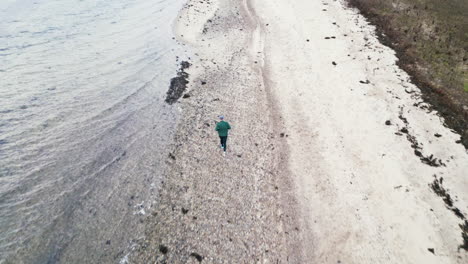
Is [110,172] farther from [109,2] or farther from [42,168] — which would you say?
[109,2]

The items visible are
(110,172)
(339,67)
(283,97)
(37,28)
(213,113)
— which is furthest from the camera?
(37,28)

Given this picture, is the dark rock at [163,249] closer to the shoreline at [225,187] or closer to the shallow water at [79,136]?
the shoreline at [225,187]

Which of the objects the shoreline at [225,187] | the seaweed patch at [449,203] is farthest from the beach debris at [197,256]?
the seaweed patch at [449,203]

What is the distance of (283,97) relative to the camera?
22.2 m

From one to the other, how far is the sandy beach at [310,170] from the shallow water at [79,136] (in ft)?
6.19

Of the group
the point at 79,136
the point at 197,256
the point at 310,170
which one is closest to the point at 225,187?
the point at 197,256

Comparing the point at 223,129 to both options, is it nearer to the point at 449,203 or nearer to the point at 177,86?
the point at 177,86

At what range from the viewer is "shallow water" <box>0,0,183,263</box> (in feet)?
42.6

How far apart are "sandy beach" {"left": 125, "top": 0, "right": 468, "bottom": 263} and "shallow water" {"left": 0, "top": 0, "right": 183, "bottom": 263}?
1887mm

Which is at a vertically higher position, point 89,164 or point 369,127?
point 89,164

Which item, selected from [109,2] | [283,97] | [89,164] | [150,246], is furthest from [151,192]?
[109,2]

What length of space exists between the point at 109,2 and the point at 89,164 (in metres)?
45.9

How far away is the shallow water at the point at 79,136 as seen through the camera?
42.6ft

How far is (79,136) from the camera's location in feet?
62.1
